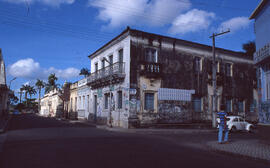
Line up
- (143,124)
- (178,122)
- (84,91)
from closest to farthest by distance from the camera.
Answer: (143,124) < (178,122) < (84,91)

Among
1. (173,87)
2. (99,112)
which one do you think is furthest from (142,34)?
(99,112)

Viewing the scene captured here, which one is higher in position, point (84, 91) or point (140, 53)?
point (140, 53)

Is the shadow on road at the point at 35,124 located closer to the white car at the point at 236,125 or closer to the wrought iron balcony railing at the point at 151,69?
the wrought iron balcony railing at the point at 151,69

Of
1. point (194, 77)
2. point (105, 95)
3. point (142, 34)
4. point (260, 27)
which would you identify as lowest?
point (105, 95)

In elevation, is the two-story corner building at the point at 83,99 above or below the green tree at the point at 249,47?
below

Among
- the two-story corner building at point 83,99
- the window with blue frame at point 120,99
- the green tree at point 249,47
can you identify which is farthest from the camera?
the green tree at point 249,47

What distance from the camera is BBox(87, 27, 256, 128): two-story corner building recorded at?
19250mm

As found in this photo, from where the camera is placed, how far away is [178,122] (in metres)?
20.7

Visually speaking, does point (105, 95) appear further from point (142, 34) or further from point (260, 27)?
point (260, 27)

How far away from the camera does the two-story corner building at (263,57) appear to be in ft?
35.7

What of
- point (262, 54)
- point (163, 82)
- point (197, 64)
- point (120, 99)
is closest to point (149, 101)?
point (163, 82)

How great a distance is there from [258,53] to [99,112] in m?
16.7

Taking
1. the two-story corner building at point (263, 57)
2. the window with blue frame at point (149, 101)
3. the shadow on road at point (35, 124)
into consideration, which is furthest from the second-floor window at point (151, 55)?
the two-story corner building at point (263, 57)

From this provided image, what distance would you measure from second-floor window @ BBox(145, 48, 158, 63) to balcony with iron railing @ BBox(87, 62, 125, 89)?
7.28ft
